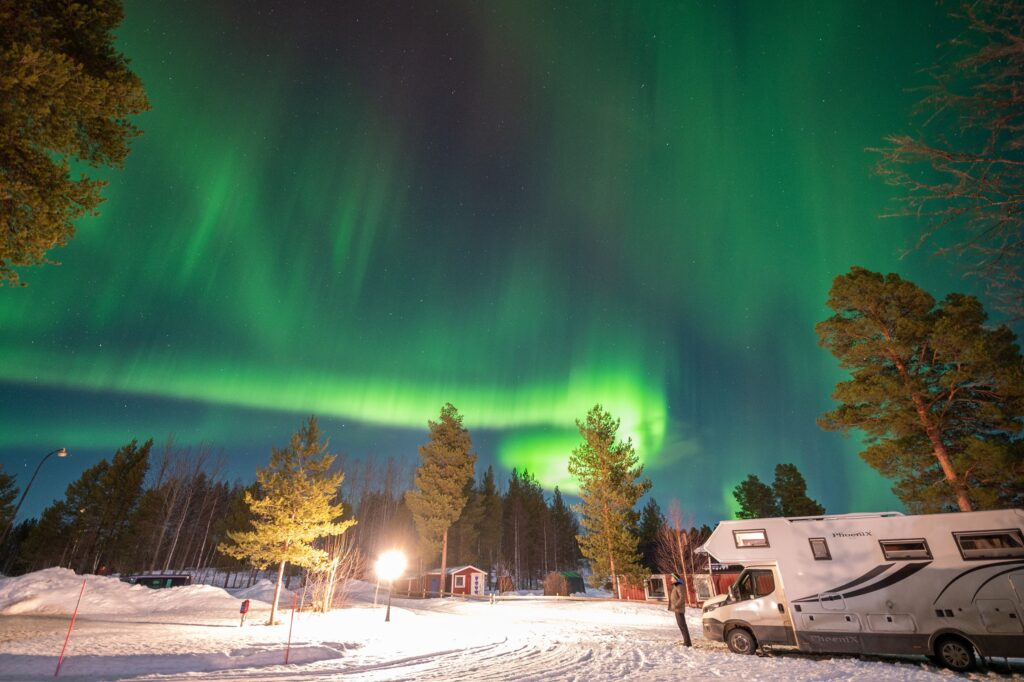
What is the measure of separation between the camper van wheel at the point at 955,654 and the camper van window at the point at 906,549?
66.2 inches

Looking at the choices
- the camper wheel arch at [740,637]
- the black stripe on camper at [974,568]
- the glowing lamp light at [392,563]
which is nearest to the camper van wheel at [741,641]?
the camper wheel arch at [740,637]

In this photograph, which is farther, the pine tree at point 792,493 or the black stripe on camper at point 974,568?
the pine tree at point 792,493

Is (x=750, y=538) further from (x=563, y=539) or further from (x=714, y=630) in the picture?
(x=563, y=539)

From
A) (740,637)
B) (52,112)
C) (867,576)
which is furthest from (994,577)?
(52,112)

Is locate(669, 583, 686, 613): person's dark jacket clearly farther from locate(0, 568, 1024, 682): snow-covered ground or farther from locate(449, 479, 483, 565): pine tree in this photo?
locate(449, 479, 483, 565): pine tree

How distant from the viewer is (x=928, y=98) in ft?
18.5

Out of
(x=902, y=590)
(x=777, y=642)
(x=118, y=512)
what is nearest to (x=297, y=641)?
(x=777, y=642)

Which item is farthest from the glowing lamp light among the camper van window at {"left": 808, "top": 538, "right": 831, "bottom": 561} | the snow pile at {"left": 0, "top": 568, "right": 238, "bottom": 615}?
the camper van window at {"left": 808, "top": 538, "right": 831, "bottom": 561}

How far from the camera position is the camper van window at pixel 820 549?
1165cm

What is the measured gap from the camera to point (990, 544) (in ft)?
33.1

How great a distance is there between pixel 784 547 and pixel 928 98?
11282 millimetres

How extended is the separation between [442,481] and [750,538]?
35841 millimetres

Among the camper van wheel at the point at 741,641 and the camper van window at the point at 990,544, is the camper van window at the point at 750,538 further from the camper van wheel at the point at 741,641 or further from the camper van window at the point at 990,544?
the camper van window at the point at 990,544

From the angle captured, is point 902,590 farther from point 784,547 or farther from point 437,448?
point 437,448
